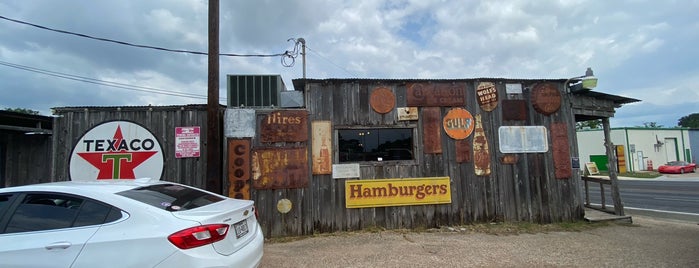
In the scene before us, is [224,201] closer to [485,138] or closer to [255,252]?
[255,252]

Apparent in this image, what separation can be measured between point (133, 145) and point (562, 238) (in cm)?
858

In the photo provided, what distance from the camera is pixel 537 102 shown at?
834 cm

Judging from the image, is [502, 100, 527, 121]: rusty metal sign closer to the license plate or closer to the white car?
the license plate

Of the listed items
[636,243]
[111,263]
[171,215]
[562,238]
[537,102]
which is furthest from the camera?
[537,102]

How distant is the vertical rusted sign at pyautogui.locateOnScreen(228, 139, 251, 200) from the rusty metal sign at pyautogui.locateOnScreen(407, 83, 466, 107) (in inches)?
144

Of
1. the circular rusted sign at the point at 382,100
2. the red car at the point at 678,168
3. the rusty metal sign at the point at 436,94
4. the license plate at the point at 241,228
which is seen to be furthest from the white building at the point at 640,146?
the license plate at the point at 241,228

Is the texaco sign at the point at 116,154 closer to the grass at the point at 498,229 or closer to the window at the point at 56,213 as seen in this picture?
the grass at the point at 498,229

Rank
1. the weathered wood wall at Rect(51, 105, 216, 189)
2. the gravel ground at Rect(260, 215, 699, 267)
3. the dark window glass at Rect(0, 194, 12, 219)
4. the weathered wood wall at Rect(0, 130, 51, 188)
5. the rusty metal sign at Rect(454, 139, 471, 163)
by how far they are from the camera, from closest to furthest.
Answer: the dark window glass at Rect(0, 194, 12, 219) < the gravel ground at Rect(260, 215, 699, 267) < the weathered wood wall at Rect(51, 105, 216, 189) < the rusty metal sign at Rect(454, 139, 471, 163) < the weathered wood wall at Rect(0, 130, 51, 188)

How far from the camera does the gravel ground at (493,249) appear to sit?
5.35 m

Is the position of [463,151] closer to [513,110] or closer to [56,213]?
[513,110]

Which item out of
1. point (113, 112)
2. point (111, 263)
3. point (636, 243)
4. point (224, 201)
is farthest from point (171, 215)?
point (636, 243)

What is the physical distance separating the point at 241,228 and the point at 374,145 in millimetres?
4448

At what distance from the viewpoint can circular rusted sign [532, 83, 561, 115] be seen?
835cm

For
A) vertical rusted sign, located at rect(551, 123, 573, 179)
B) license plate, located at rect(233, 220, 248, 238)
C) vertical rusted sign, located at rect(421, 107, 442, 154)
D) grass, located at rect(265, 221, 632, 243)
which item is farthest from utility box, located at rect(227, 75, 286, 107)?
vertical rusted sign, located at rect(551, 123, 573, 179)
